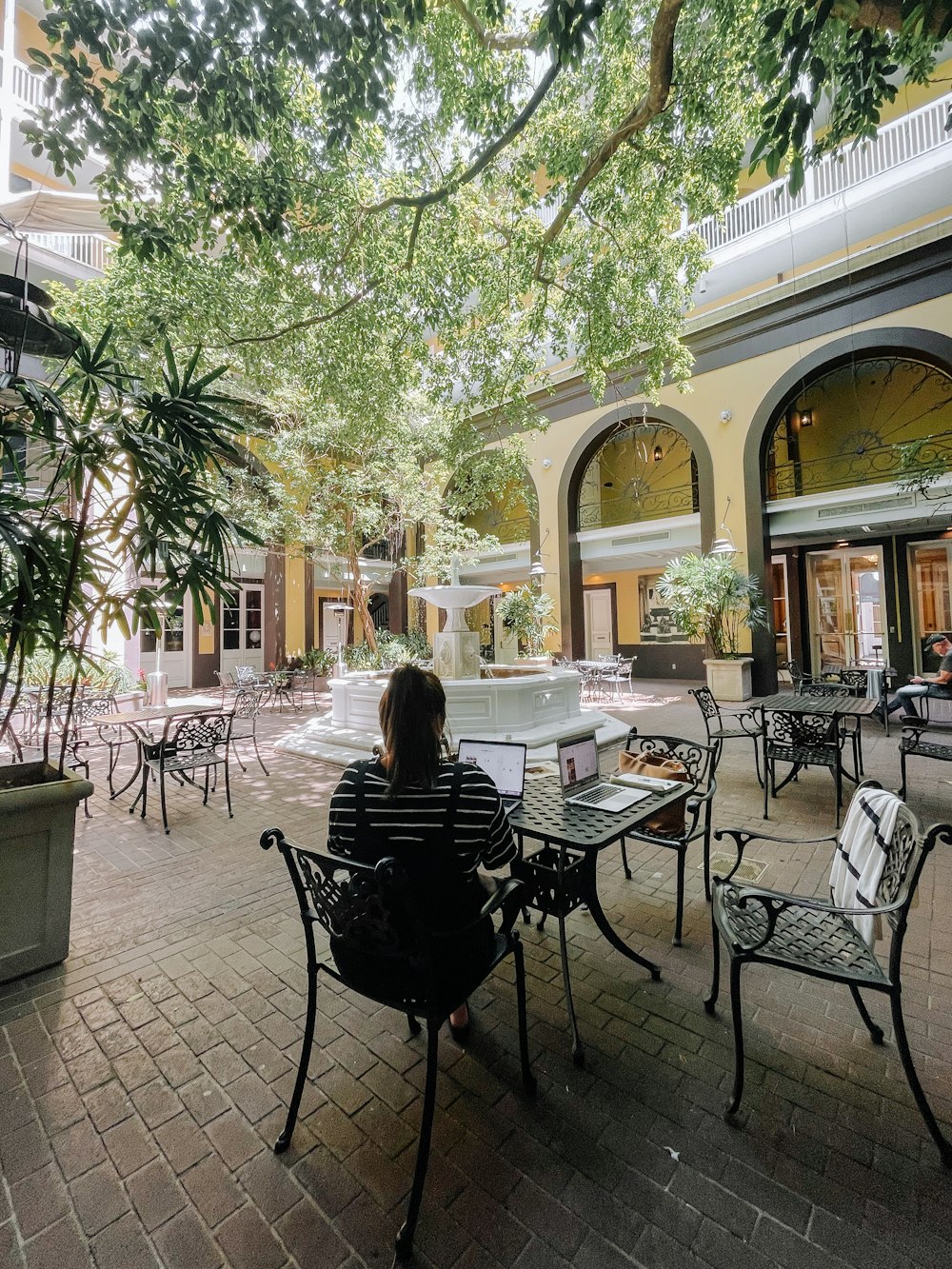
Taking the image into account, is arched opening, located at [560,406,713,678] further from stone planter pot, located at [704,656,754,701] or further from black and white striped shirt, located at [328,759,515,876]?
black and white striped shirt, located at [328,759,515,876]

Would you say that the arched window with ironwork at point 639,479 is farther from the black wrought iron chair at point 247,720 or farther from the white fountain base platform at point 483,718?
the black wrought iron chair at point 247,720

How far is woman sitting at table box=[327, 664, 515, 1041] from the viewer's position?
Answer: 1.60 m

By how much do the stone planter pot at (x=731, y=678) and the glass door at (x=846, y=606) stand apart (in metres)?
3.23

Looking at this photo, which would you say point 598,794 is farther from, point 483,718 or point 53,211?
point 53,211

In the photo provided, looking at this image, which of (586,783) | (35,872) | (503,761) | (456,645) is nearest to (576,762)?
(586,783)

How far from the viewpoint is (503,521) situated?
1650cm

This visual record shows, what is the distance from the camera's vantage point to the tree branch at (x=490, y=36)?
400 centimetres

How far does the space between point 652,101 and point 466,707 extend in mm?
5610

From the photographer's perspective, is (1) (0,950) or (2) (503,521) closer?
(1) (0,950)

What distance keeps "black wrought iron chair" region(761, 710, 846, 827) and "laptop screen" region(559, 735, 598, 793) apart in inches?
94.8

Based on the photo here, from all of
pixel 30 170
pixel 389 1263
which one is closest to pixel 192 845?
pixel 389 1263

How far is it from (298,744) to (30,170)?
1201 cm

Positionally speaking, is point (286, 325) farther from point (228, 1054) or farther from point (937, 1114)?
point (937, 1114)

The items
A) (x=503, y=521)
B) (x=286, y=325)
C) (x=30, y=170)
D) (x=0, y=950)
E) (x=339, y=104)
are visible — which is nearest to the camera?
(x=0, y=950)
